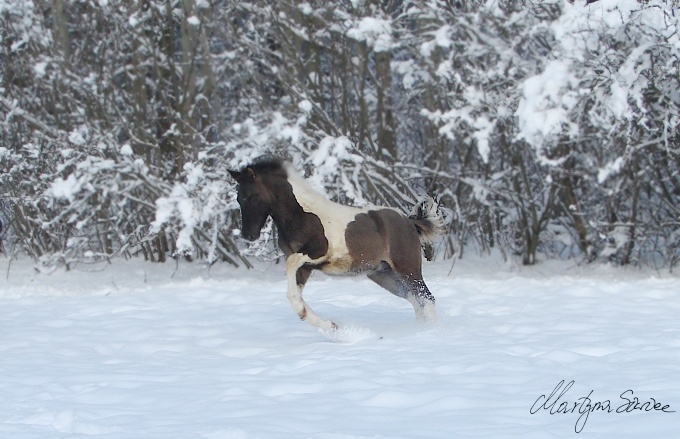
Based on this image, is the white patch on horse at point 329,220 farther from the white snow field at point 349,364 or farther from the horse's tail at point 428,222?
the horse's tail at point 428,222

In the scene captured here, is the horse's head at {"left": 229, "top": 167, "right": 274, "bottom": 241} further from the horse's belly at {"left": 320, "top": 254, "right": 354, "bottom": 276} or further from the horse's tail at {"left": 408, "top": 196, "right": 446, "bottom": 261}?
the horse's tail at {"left": 408, "top": 196, "right": 446, "bottom": 261}

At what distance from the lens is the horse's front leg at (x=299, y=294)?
643cm

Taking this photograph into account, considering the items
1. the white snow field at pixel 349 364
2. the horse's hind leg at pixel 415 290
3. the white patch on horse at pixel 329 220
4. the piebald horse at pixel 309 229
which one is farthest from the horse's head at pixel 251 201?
the horse's hind leg at pixel 415 290

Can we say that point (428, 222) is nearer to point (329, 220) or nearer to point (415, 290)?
point (415, 290)

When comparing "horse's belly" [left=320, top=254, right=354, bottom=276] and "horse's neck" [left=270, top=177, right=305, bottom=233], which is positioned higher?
"horse's neck" [left=270, top=177, right=305, bottom=233]

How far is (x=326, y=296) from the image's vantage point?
29.6ft

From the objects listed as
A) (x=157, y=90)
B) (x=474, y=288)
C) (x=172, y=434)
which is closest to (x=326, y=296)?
(x=474, y=288)

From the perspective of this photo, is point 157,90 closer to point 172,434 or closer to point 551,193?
point 551,193

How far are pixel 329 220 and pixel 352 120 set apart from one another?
6581 mm

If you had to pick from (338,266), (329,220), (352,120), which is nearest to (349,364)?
(338,266)

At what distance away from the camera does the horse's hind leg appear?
7.01m

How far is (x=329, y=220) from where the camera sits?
Result: 6652 mm

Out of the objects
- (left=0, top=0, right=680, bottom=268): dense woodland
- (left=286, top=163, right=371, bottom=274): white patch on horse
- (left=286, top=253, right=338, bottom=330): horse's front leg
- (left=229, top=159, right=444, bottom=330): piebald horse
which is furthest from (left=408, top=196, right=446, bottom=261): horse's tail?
(left=0, top=0, right=680, bottom=268): dense woodland

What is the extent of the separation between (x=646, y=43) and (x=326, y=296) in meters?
4.43
